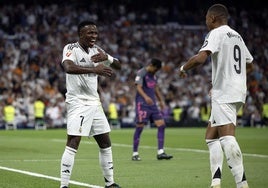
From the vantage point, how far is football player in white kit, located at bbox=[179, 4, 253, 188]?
936 cm

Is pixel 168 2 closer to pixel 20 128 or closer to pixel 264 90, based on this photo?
pixel 264 90

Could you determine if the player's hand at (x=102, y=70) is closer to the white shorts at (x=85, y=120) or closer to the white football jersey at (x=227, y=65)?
the white shorts at (x=85, y=120)

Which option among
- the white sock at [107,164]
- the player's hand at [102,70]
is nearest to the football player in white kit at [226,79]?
the player's hand at [102,70]

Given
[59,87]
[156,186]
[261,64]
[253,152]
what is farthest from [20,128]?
[156,186]

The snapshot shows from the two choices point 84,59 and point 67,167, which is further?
point 84,59

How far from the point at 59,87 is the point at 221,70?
96.8ft

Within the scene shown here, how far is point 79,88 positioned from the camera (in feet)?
35.0

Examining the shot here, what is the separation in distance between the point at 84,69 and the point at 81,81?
46 centimetres

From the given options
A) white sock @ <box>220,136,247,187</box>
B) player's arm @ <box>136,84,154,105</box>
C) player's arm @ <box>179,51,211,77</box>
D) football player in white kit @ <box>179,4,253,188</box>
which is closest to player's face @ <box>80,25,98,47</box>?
football player in white kit @ <box>179,4,253,188</box>

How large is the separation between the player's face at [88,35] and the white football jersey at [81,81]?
0.13 meters

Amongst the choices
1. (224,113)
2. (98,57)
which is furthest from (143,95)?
(224,113)

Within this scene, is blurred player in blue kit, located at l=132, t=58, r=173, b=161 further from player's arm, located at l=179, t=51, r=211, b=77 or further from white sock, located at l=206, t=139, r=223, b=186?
player's arm, located at l=179, t=51, r=211, b=77

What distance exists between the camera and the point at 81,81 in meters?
10.7

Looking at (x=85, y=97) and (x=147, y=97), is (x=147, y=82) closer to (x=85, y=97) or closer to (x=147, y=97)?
(x=147, y=97)
